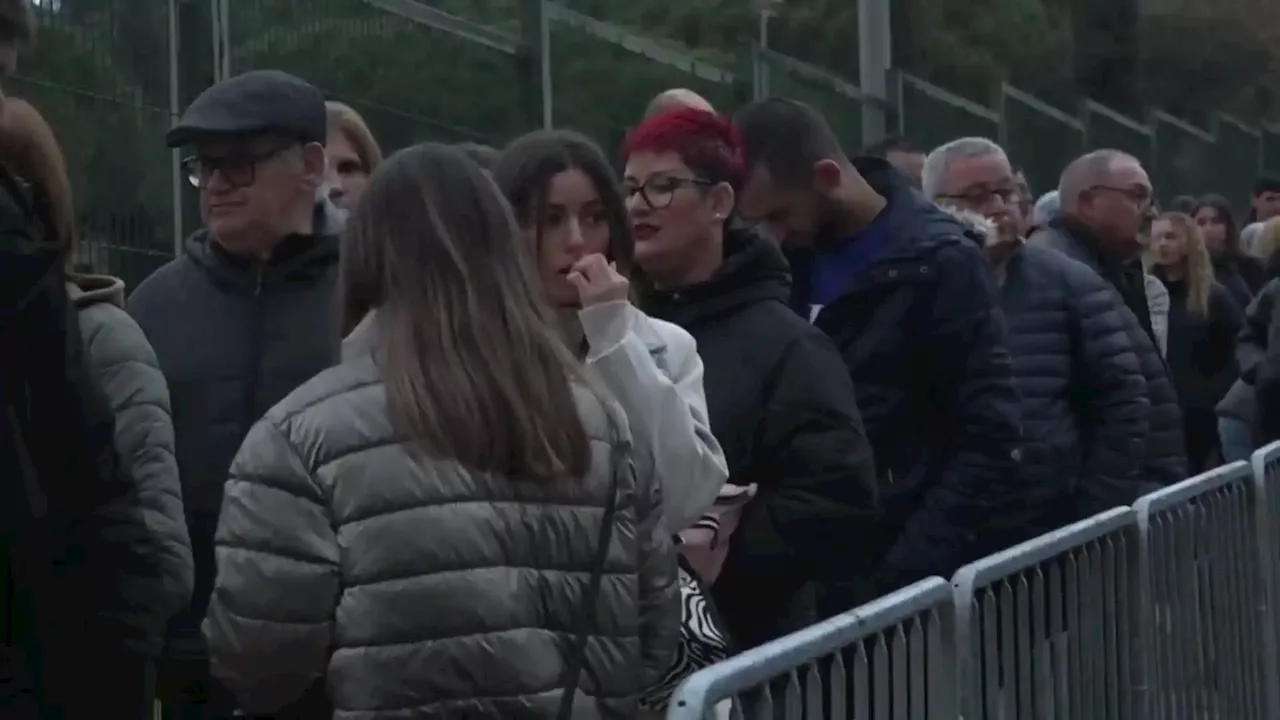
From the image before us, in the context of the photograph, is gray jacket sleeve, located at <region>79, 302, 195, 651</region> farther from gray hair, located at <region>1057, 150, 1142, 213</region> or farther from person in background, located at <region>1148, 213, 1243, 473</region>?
person in background, located at <region>1148, 213, 1243, 473</region>

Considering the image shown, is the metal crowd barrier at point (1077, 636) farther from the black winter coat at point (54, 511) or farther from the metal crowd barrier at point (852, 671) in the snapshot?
the black winter coat at point (54, 511)

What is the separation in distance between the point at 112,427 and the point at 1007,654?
1533mm

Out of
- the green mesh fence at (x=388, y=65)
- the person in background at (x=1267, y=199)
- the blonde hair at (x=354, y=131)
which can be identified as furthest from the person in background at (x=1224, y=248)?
the blonde hair at (x=354, y=131)

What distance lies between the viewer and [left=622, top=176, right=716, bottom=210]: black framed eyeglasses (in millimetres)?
4395

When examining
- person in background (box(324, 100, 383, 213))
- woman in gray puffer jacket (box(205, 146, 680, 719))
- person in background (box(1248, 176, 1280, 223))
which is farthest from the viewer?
person in background (box(1248, 176, 1280, 223))

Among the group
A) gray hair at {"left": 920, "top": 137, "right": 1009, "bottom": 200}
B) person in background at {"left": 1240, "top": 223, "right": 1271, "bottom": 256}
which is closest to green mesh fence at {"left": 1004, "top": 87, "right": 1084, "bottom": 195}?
person in background at {"left": 1240, "top": 223, "right": 1271, "bottom": 256}

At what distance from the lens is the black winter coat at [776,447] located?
425 cm

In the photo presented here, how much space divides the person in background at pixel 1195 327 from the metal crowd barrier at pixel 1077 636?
132 inches

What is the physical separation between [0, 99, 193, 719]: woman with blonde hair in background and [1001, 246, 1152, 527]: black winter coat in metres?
3.12

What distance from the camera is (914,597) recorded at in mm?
3488

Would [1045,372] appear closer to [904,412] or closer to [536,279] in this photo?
[904,412]

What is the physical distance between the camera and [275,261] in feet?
14.6

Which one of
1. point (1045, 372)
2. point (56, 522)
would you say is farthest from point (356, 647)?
point (1045, 372)

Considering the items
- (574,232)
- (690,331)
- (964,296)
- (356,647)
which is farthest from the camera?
(964,296)
